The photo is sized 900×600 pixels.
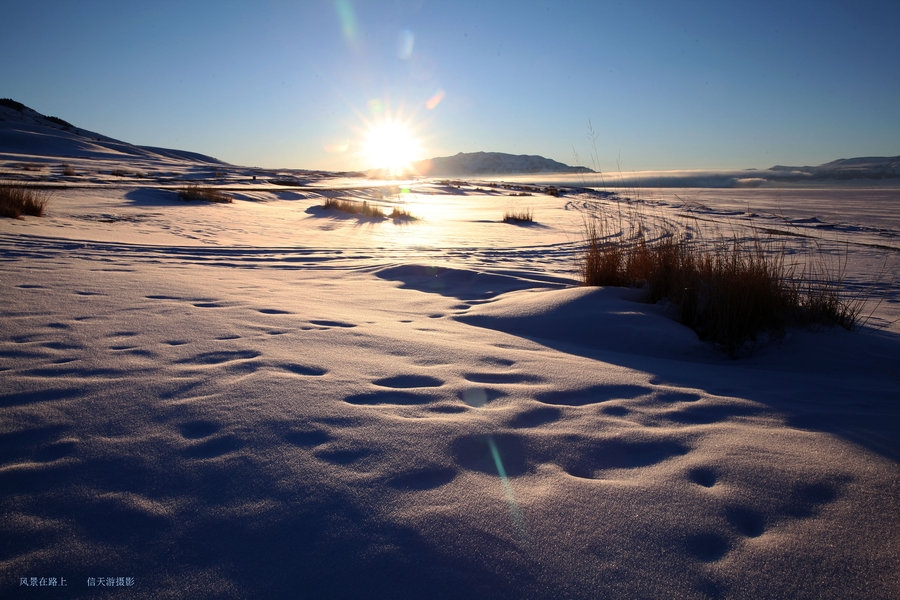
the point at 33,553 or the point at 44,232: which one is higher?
the point at 44,232

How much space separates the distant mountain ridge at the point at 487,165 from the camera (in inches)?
4286

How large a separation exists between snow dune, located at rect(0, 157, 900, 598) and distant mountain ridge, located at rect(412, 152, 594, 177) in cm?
10650

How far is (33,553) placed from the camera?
3.21 feet

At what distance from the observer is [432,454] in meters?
1.36

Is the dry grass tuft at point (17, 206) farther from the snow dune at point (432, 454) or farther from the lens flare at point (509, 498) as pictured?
the lens flare at point (509, 498)

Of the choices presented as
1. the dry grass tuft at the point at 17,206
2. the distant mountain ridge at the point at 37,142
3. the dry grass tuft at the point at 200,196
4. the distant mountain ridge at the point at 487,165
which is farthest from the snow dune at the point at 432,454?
the distant mountain ridge at the point at 487,165

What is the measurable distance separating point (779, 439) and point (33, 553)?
2070 mm

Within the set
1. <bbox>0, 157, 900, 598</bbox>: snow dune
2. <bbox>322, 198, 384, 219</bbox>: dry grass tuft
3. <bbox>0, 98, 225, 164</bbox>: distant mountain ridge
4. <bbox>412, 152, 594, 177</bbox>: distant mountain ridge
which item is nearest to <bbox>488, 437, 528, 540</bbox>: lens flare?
<bbox>0, 157, 900, 598</bbox>: snow dune

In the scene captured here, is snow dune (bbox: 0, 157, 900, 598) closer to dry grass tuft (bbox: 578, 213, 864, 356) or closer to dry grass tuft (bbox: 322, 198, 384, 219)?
dry grass tuft (bbox: 578, 213, 864, 356)

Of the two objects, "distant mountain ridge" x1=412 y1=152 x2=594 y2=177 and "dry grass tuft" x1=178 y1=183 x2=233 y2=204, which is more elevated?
"distant mountain ridge" x1=412 y1=152 x2=594 y2=177

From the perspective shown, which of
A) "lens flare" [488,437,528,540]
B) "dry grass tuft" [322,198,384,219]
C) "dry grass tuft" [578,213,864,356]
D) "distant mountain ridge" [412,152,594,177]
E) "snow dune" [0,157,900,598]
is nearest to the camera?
"snow dune" [0,157,900,598]

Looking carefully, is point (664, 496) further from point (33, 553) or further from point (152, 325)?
point (152, 325)

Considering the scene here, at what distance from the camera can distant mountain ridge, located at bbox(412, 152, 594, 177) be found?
109m

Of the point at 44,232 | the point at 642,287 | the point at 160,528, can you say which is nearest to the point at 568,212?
the point at 642,287
